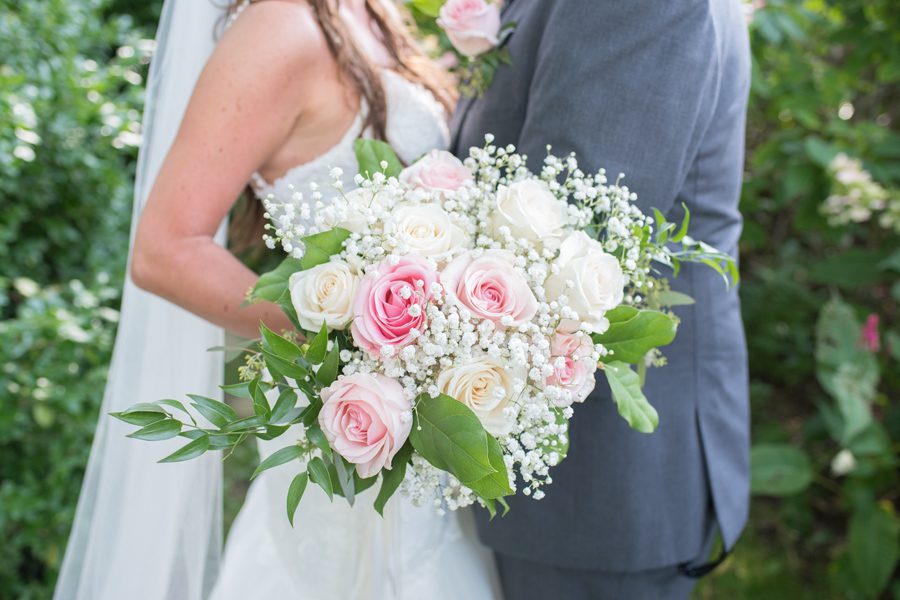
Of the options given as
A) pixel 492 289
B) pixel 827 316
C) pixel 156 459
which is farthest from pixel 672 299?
pixel 827 316

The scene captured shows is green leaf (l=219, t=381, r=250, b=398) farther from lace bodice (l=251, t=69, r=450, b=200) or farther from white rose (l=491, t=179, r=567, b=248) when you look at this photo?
lace bodice (l=251, t=69, r=450, b=200)

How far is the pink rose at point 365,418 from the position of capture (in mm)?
1020

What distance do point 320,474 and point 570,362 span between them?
1.22ft

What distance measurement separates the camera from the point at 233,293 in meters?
1.53

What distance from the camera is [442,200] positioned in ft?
3.88

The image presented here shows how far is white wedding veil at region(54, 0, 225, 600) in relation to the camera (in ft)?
5.86

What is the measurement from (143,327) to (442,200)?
1.04 metres

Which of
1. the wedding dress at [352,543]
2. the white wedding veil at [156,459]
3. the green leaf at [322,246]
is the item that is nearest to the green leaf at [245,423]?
the green leaf at [322,246]

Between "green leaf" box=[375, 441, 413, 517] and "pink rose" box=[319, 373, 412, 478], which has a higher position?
"pink rose" box=[319, 373, 412, 478]

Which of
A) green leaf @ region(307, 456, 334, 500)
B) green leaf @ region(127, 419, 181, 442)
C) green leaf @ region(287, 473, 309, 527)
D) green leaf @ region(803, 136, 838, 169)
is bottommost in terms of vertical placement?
green leaf @ region(803, 136, 838, 169)

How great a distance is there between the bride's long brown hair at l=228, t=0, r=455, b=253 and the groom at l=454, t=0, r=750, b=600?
20 centimetres

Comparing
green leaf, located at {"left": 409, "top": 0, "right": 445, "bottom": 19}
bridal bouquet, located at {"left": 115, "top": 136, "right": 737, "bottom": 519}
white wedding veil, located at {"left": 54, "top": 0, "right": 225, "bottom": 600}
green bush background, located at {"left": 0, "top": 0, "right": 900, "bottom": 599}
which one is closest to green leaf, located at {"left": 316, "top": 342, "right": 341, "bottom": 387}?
bridal bouquet, located at {"left": 115, "top": 136, "right": 737, "bottom": 519}

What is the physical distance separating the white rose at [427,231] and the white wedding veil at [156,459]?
93 centimetres

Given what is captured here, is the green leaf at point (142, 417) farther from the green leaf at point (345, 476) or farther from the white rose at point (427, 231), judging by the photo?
the white rose at point (427, 231)
